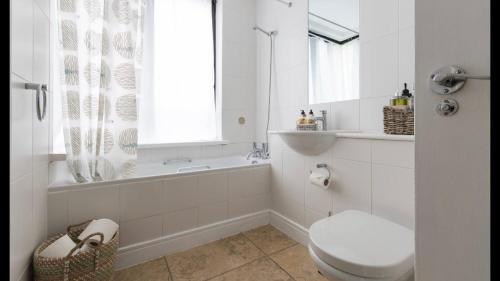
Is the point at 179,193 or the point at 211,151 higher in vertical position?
the point at 211,151

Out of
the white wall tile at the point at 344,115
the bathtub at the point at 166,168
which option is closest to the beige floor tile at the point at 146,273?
the bathtub at the point at 166,168

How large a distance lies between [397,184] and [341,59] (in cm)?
100

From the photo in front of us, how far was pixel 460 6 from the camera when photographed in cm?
45

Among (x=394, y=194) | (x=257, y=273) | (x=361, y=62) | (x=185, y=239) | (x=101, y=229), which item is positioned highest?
(x=361, y=62)

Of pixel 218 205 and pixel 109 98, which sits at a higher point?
pixel 109 98

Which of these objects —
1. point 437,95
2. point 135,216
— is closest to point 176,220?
point 135,216

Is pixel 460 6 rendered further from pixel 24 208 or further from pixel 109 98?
pixel 109 98

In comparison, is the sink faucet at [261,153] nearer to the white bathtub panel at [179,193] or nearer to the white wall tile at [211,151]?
the white wall tile at [211,151]

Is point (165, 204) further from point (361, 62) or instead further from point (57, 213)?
point (361, 62)

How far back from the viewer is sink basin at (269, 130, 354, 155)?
4.58ft

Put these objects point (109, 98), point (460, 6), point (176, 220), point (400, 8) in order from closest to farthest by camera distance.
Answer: point (460, 6) < point (400, 8) < point (109, 98) < point (176, 220)

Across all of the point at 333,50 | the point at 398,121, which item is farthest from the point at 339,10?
the point at 398,121

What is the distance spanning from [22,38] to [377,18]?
6.12ft

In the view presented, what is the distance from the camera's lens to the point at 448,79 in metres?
0.46
